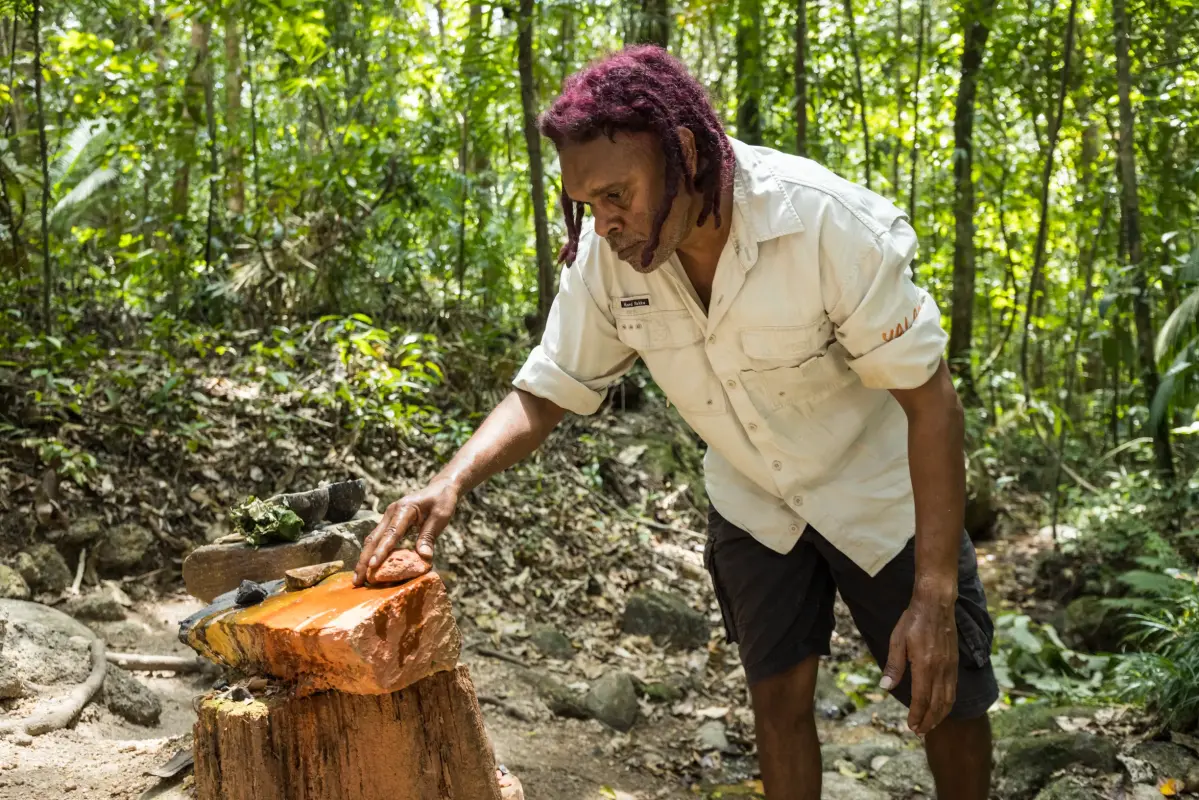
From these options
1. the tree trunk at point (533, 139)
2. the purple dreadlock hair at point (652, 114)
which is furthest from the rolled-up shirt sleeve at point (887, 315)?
the tree trunk at point (533, 139)

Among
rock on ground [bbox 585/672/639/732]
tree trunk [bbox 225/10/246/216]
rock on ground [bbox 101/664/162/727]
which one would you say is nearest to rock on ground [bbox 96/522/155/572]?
rock on ground [bbox 101/664/162/727]

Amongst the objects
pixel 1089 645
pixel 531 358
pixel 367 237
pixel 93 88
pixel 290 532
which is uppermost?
pixel 93 88

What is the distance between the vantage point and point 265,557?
8.89 feet

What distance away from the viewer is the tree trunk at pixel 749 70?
22.4 feet

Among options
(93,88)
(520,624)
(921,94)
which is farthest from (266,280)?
(921,94)

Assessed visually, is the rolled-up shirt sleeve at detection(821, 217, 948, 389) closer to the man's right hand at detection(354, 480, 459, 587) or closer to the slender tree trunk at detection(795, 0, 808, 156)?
the man's right hand at detection(354, 480, 459, 587)

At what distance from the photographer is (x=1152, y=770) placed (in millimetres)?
3428

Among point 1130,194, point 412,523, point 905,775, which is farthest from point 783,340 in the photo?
point 1130,194

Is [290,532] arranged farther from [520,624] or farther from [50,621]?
[520,624]

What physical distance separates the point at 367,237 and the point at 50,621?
413cm

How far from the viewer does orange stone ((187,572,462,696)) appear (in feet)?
5.93

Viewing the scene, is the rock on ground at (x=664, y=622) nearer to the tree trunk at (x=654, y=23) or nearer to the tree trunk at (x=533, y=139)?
the tree trunk at (x=533, y=139)

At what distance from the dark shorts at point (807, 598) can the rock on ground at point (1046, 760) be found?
1.52 meters

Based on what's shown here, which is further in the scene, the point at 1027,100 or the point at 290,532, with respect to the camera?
the point at 1027,100
